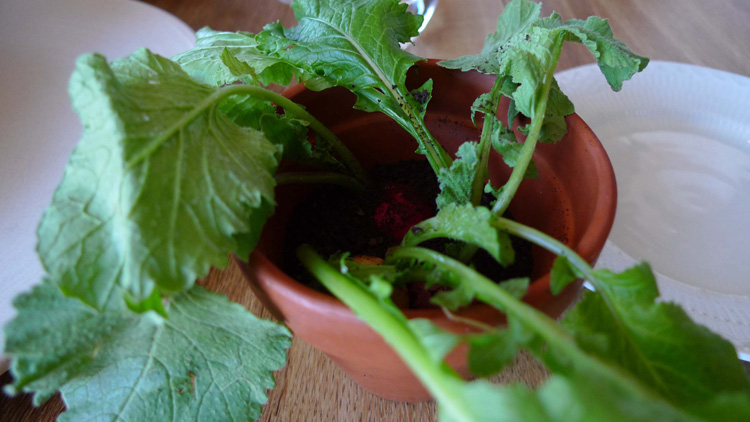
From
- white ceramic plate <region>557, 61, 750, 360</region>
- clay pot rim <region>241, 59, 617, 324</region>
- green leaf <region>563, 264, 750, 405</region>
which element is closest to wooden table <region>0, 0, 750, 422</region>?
white ceramic plate <region>557, 61, 750, 360</region>

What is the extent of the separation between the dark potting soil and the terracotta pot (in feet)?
0.04

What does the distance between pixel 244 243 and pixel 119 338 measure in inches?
4.2

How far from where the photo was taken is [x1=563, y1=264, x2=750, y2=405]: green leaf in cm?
23

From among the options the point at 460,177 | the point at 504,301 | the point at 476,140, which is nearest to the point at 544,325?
the point at 504,301

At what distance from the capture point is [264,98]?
1.13ft

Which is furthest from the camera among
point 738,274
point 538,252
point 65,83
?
point 65,83

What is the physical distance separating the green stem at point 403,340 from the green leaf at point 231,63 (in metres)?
0.17

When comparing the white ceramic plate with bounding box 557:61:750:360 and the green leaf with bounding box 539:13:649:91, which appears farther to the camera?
the white ceramic plate with bounding box 557:61:750:360

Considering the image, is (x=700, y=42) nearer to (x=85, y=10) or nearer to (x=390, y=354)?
(x=390, y=354)

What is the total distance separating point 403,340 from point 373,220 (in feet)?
0.67

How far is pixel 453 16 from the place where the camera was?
80 centimetres

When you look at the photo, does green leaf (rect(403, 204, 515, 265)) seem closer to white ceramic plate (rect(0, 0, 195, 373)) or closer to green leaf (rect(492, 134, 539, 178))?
green leaf (rect(492, 134, 539, 178))

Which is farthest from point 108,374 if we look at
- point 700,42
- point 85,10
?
point 700,42

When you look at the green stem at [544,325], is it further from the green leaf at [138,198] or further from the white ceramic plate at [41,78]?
the white ceramic plate at [41,78]
